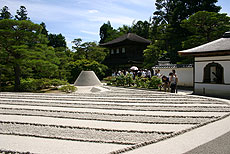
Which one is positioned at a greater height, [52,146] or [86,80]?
[86,80]

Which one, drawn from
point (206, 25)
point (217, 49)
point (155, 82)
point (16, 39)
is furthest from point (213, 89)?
point (16, 39)

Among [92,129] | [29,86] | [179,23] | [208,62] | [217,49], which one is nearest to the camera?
[92,129]

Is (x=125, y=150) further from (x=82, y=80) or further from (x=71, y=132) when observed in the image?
(x=82, y=80)

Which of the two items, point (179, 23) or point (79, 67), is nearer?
point (179, 23)

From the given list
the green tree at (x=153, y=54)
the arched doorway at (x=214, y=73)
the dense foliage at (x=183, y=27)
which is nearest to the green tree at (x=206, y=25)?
the dense foliage at (x=183, y=27)

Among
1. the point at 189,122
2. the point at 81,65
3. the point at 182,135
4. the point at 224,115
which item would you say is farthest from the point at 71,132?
the point at 81,65

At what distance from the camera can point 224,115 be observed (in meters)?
6.33

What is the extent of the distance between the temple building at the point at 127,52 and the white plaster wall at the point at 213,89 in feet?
53.8

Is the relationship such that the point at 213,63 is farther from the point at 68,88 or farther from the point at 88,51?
the point at 88,51

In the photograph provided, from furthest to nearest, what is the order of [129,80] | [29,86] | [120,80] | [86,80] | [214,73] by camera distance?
[86,80] < [120,80] < [129,80] < [29,86] < [214,73]

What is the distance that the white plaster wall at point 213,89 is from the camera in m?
10.9

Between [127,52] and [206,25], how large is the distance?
1365cm

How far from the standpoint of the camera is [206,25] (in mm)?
18531

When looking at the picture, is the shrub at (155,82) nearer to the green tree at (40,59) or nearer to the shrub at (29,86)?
the green tree at (40,59)
